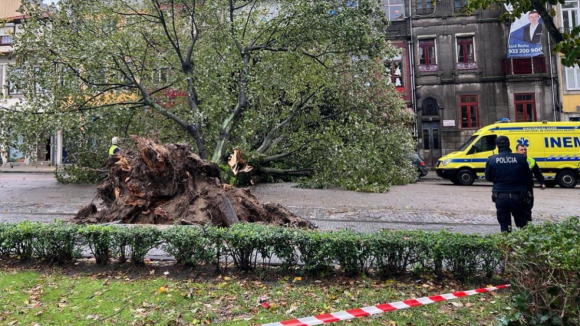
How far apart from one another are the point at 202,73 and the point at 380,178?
745 centimetres

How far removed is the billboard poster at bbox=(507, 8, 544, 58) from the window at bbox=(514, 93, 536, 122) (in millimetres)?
2762

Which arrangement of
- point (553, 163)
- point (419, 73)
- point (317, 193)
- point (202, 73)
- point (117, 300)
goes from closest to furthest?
point (117, 300) → point (202, 73) → point (317, 193) → point (553, 163) → point (419, 73)

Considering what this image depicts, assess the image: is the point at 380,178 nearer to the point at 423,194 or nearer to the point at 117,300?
the point at 423,194

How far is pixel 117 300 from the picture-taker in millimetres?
3957

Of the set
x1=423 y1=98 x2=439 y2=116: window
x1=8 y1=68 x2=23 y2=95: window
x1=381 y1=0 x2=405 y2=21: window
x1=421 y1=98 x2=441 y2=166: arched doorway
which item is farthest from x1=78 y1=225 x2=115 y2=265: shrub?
x1=381 y1=0 x2=405 y2=21: window

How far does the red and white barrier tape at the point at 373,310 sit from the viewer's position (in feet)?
9.93

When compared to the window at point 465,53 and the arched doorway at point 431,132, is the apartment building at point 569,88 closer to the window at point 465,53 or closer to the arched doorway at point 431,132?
the window at point 465,53

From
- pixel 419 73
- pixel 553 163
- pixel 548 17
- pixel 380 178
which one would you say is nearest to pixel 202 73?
pixel 380 178

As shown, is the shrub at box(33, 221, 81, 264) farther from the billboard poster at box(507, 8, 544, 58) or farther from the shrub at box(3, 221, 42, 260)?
the billboard poster at box(507, 8, 544, 58)

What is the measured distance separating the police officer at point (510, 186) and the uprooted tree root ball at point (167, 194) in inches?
127

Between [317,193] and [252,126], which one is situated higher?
[252,126]

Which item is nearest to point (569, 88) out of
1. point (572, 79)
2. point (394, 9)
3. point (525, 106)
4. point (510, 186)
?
point (572, 79)

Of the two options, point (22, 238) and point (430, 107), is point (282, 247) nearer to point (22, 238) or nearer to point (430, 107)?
point (22, 238)

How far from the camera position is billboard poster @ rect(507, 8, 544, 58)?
960 inches
